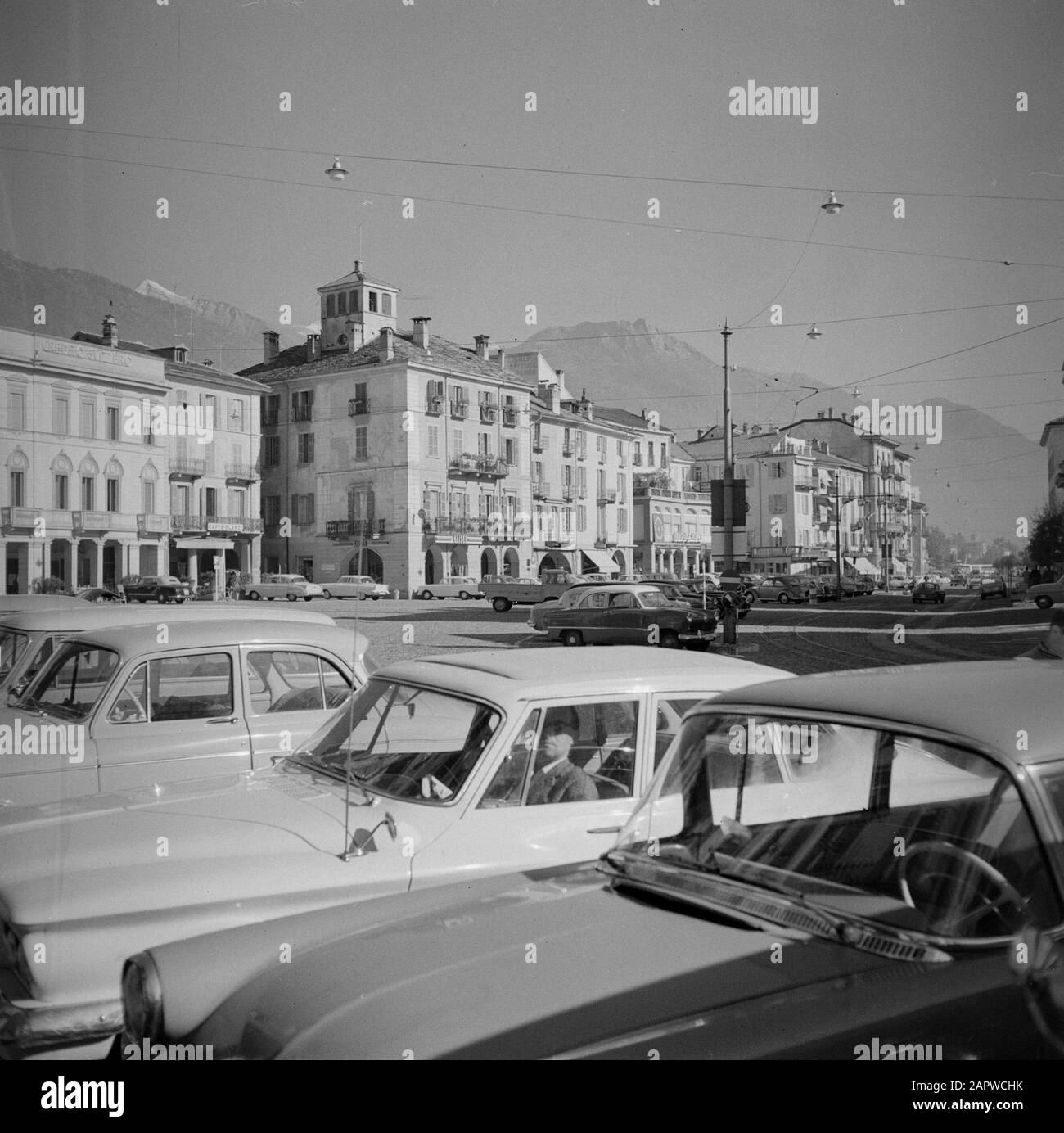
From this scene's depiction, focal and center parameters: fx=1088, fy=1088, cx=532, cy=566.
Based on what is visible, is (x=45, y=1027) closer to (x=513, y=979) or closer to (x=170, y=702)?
(x=513, y=979)

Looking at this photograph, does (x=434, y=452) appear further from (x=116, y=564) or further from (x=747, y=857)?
(x=747, y=857)

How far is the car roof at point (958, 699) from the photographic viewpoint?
2396 mm

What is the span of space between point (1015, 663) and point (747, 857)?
1.00m

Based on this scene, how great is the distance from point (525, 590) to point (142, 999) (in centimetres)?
3720

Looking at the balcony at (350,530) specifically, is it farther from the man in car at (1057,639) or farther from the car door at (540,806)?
Result: the car door at (540,806)

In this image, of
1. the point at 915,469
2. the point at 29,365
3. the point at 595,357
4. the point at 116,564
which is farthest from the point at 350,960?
the point at 915,469

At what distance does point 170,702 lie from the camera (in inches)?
235

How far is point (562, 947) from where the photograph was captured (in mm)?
2438

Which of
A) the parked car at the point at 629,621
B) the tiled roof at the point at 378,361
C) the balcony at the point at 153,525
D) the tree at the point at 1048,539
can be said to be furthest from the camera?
the tiled roof at the point at 378,361

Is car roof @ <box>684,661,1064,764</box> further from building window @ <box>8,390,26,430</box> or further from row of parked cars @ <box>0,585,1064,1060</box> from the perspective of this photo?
building window @ <box>8,390,26,430</box>

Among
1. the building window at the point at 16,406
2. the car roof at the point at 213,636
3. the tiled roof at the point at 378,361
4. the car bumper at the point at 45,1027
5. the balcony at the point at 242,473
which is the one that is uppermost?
the tiled roof at the point at 378,361

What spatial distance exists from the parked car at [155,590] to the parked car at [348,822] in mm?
38150

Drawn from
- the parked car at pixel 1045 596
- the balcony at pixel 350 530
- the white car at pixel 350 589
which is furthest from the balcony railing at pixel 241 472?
the parked car at pixel 1045 596

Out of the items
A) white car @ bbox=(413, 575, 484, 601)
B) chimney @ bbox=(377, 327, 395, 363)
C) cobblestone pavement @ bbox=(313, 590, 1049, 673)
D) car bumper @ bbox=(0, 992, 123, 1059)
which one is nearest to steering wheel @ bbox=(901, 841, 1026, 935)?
car bumper @ bbox=(0, 992, 123, 1059)
